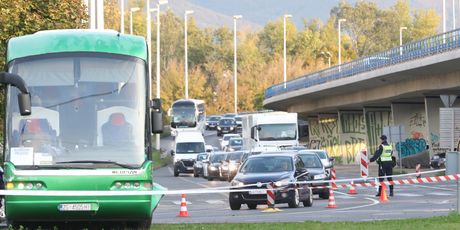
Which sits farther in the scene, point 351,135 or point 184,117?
point 184,117

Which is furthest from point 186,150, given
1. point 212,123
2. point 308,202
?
point 212,123

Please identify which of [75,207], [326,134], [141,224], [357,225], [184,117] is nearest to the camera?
[75,207]

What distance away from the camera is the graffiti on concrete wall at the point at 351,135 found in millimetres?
96188

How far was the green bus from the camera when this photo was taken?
19.6 metres

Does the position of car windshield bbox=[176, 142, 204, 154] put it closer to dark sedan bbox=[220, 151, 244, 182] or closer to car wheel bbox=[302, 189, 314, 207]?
dark sedan bbox=[220, 151, 244, 182]

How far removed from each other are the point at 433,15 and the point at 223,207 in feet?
519

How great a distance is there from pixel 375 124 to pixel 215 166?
103 feet

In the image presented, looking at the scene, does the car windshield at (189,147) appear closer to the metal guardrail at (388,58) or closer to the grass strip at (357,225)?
the metal guardrail at (388,58)

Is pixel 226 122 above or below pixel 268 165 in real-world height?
above

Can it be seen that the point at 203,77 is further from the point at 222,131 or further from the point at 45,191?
the point at 45,191

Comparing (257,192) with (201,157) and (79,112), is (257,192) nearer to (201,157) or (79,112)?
(79,112)

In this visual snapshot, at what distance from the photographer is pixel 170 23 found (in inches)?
7835

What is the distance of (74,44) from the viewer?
67.1ft

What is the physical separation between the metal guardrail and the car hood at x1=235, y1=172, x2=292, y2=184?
24455 millimetres
